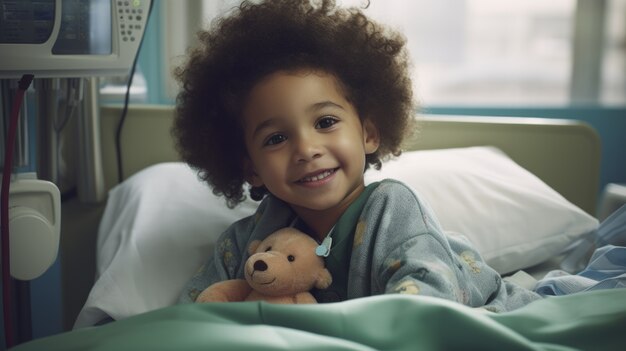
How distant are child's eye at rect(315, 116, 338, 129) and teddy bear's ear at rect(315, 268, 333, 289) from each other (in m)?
0.21

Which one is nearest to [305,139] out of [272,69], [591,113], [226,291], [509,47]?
[272,69]

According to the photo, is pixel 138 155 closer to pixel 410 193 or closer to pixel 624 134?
pixel 410 193

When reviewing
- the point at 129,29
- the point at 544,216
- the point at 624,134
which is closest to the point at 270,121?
the point at 129,29

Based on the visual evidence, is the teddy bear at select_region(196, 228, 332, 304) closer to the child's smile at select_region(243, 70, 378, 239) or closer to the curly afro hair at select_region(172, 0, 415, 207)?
the child's smile at select_region(243, 70, 378, 239)

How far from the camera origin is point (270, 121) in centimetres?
106

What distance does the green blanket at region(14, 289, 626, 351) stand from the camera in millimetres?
703

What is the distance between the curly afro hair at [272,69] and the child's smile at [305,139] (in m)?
0.03

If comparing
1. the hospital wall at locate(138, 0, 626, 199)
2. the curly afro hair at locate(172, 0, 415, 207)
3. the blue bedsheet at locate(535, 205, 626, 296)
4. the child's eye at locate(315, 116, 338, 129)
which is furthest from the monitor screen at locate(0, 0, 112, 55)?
the hospital wall at locate(138, 0, 626, 199)

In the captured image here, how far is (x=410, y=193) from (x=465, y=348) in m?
0.34

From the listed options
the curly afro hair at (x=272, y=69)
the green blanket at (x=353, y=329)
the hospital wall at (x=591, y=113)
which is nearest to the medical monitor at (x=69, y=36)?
the curly afro hair at (x=272, y=69)

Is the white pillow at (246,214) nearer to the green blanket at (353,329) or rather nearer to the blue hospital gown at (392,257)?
the blue hospital gown at (392,257)

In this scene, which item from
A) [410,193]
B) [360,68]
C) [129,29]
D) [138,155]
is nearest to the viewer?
[410,193]

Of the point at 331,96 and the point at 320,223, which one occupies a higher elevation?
the point at 331,96

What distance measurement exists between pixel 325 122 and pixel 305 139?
0.06 meters
